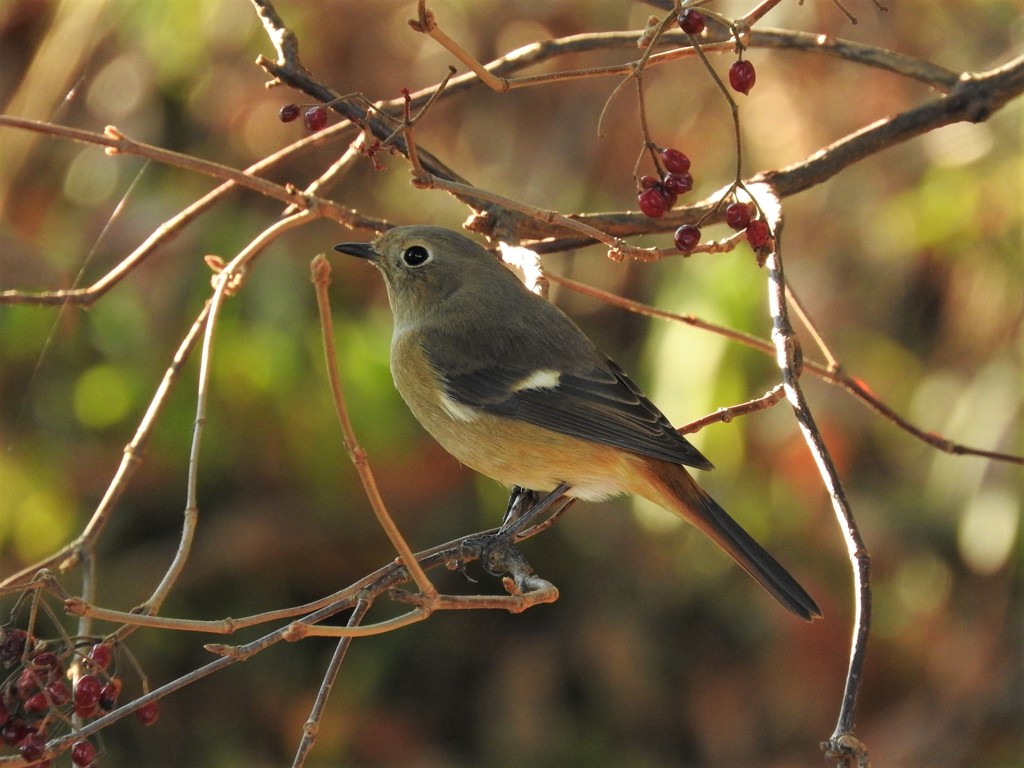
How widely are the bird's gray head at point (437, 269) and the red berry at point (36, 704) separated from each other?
1.54m

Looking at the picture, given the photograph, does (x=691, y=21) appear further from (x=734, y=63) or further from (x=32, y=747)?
(x=32, y=747)

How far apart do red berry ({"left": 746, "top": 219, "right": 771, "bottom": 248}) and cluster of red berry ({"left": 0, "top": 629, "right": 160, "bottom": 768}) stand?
1238mm

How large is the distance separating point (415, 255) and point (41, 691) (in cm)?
162

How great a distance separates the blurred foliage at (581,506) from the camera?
173 inches

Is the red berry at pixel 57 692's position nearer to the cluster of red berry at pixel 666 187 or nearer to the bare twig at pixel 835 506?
the bare twig at pixel 835 506

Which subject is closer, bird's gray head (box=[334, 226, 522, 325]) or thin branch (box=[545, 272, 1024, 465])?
thin branch (box=[545, 272, 1024, 465])

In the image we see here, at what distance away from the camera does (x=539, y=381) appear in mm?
2865

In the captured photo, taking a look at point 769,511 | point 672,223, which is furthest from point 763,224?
point 769,511

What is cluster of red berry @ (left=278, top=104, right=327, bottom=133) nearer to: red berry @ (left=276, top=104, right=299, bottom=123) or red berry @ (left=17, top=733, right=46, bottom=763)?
red berry @ (left=276, top=104, right=299, bottom=123)

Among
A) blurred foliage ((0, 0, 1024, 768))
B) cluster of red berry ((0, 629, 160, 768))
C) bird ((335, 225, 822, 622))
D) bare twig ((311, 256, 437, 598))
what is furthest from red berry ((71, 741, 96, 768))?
blurred foliage ((0, 0, 1024, 768))

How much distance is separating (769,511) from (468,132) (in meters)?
2.19

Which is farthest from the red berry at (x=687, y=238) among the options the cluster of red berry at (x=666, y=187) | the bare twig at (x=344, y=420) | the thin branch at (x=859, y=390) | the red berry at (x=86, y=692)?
the red berry at (x=86, y=692)

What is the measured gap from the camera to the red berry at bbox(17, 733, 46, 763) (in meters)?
1.54

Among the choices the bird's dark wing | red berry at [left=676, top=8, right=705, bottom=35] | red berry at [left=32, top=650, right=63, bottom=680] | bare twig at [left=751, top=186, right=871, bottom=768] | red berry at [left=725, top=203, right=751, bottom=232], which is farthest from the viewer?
the bird's dark wing
